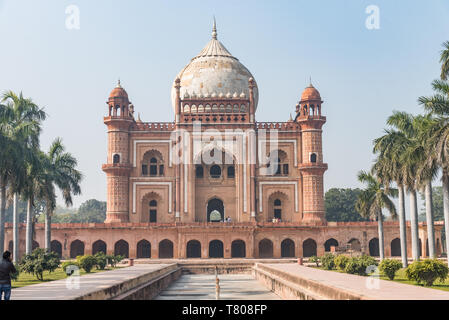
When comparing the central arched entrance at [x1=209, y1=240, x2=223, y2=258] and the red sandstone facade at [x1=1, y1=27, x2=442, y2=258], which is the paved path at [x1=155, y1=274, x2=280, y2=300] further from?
the central arched entrance at [x1=209, y1=240, x2=223, y2=258]

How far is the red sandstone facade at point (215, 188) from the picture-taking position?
41.2 meters

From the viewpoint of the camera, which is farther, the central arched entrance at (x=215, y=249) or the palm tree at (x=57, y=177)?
the central arched entrance at (x=215, y=249)

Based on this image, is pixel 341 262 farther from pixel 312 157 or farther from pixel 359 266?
pixel 312 157

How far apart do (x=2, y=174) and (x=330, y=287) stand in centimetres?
1440

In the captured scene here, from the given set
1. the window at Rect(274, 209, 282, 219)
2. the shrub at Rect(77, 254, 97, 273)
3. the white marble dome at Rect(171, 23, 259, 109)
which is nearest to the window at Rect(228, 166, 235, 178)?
the window at Rect(274, 209, 282, 219)

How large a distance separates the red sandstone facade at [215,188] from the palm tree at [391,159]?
13.0 meters

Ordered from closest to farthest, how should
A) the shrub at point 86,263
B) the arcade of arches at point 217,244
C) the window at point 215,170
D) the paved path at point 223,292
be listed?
the paved path at point 223,292 < the shrub at point 86,263 < the arcade of arches at point 217,244 < the window at point 215,170

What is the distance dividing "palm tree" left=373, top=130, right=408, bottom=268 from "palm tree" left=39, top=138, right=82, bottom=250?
56.6 feet

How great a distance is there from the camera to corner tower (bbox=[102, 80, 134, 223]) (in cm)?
4312

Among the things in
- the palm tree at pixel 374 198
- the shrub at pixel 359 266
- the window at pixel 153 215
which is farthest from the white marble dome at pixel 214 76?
the shrub at pixel 359 266

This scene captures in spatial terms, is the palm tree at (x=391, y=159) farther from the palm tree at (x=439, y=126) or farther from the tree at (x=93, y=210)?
the tree at (x=93, y=210)

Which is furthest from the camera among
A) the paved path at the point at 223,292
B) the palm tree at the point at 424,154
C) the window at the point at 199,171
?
the window at the point at 199,171
